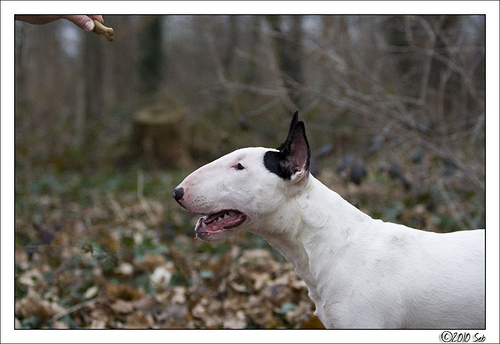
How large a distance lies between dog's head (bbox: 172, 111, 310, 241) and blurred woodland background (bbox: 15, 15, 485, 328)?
1092 mm

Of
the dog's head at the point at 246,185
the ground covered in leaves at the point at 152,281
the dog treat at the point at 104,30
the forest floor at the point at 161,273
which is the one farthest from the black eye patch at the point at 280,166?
the ground covered in leaves at the point at 152,281

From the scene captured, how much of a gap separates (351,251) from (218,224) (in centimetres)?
71

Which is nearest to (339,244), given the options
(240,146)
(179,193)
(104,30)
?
(179,193)

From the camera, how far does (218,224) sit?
2.52 m

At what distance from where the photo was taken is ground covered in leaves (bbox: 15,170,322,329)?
376 centimetres

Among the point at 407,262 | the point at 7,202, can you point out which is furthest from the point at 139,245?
the point at 407,262

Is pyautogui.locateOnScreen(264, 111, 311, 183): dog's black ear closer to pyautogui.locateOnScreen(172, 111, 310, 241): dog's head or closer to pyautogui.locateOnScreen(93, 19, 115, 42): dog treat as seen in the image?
pyautogui.locateOnScreen(172, 111, 310, 241): dog's head

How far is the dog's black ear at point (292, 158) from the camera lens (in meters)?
2.43

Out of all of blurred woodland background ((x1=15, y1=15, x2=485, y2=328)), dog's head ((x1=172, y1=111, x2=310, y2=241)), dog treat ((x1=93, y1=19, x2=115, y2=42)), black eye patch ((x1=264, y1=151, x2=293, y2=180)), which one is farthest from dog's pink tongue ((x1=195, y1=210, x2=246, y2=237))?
dog treat ((x1=93, y1=19, x2=115, y2=42))

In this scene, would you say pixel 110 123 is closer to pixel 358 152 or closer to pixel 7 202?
pixel 358 152

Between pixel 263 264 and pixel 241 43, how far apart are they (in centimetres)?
1149

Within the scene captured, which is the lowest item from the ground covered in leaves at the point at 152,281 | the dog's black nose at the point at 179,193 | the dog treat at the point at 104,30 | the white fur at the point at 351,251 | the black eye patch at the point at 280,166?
the ground covered in leaves at the point at 152,281

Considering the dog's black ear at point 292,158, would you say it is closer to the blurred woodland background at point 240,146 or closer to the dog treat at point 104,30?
the dog treat at point 104,30

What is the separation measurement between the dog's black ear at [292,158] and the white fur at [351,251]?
0.9 inches
